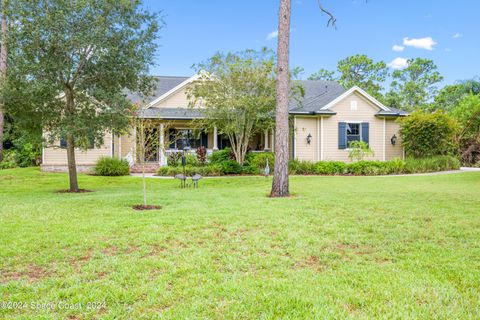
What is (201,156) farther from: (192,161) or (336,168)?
(336,168)

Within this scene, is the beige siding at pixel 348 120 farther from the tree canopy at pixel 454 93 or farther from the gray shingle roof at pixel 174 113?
the tree canopy at pixel 454 93

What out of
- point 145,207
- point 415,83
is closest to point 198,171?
point 145,207

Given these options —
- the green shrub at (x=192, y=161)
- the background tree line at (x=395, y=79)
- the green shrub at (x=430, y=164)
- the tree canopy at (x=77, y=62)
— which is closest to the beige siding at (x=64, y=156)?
the green shrub at (x=192, y=161)

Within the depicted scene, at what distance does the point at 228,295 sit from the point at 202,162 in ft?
49.2

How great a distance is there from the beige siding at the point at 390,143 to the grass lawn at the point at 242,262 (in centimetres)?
1332

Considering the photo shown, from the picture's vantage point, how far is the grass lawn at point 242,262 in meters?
2.79

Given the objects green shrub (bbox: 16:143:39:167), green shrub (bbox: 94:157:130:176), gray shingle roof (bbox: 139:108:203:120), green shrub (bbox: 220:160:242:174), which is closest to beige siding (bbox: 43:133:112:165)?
green shrub (bbox: 94:157:130:176)

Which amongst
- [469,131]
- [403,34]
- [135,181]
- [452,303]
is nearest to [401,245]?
[452,303]

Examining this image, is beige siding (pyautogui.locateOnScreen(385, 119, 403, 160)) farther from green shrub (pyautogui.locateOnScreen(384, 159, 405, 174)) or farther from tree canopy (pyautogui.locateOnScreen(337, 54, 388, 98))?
tree canopy (pyautogui.locateOnScreen(337, 54, 388, 98))

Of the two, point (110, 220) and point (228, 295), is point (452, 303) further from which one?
point (110, 220)

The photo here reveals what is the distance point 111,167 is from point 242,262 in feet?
47.5

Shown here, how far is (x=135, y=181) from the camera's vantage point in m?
14.7

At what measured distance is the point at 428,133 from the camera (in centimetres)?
1789

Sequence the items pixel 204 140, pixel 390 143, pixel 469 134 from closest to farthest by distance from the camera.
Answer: pixel 390 143
pixel 204 140
pixel 469 134
